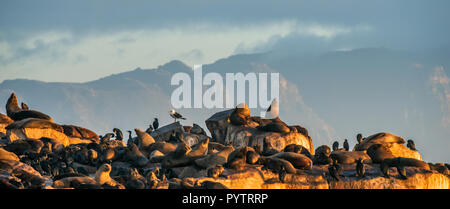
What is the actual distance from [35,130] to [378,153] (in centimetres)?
1385

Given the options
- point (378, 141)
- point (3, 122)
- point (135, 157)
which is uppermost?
point (3, 122)

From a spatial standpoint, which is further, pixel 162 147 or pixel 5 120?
pixel 5 120

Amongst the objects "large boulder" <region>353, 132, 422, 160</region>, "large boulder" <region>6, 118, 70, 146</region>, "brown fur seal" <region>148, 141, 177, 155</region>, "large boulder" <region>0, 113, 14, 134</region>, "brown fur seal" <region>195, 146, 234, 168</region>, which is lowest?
"brown fur seal" <region>195, 146, 234, 168</region>

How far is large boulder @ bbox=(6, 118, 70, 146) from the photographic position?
30750mm

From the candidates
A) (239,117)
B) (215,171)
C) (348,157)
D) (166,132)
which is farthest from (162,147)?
→ (215,171)

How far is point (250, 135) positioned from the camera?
31.5 m

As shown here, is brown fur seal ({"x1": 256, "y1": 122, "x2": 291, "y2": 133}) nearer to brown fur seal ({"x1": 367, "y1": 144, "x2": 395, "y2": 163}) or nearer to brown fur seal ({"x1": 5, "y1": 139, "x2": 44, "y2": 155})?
brown fur seal ({"x1": 367, "y1": 144, "x2": 395, "y2": 163})

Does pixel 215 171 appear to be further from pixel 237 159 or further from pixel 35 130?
pixel 35 130

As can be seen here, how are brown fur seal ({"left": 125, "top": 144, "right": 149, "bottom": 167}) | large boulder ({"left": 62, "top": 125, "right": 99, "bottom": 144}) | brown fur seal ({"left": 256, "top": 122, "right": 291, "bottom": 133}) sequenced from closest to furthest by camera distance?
1. brown fur seal ({"left": 125, "top": 144, "right": 149, "bottom": 167})
2. brown fur seal ({"left": 256, "top": 122, "right": 291, "bottom": 133})
3. large boulder ({"left": 62, "top": 125, "right": 99, "bottom": 144})

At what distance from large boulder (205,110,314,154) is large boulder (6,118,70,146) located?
21.0ft

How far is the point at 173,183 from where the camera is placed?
64.8 ft

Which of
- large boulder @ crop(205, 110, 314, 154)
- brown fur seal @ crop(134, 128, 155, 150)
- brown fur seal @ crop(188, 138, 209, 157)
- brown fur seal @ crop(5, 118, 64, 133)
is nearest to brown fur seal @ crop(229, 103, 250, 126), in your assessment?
large boulder @ crop(205, 110, 314, 154)

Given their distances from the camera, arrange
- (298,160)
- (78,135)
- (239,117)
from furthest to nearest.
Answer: (78,135)
(239,117)
(298,160)

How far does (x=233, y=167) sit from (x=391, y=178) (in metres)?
5.23
